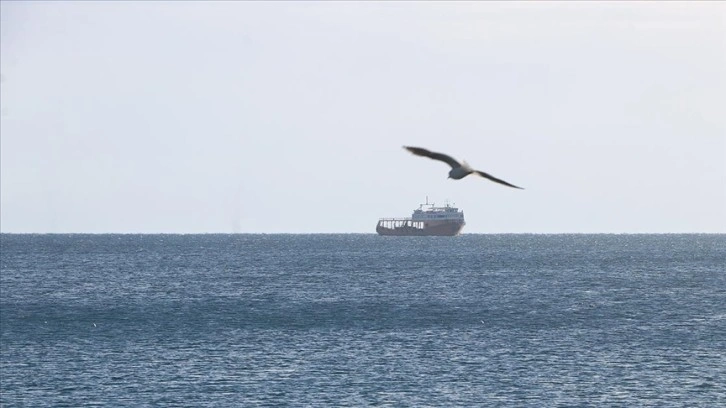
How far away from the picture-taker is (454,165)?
1898 cm

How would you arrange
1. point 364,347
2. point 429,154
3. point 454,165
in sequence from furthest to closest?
1. point 364,347
2. point 454,165
3. point 429,154

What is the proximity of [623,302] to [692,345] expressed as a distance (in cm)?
5470

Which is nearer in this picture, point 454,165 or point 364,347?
point 454,165

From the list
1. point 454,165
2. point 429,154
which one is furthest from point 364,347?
point 429,154

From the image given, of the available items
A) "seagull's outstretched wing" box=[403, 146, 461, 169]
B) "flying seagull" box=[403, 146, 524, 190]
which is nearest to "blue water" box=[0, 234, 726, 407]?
"flying seagull" box=[403, 146, 524, 190]

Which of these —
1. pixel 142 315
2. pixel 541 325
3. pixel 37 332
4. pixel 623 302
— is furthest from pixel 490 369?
pixel 623 302

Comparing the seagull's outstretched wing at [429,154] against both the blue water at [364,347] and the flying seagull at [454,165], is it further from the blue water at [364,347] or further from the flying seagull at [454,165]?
the blue water at [364,347]

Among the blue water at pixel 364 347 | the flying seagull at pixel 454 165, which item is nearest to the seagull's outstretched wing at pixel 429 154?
the flying seagull at pixel 454 165

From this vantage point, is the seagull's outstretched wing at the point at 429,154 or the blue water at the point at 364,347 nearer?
the seagull's outstretched wing at the point at 429,154

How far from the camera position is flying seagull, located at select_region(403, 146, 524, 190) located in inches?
722

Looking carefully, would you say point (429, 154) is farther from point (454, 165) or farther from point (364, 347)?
point (364, 347)

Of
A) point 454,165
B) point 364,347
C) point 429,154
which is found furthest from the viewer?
point 364,347

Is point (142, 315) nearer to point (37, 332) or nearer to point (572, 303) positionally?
point (37, 332)

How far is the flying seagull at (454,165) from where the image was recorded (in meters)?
18.3
